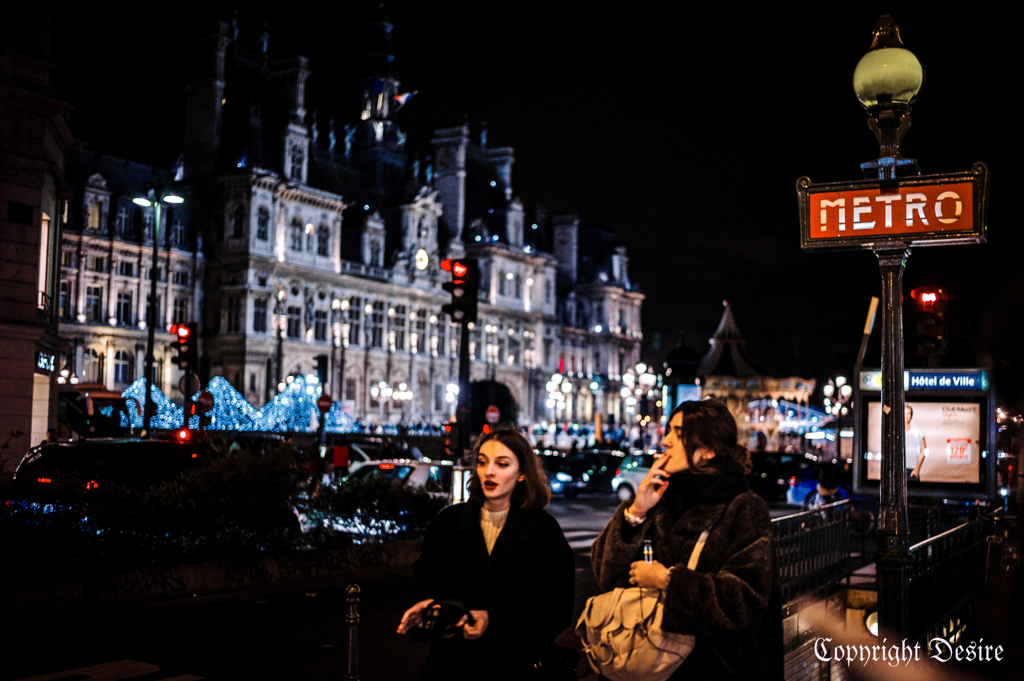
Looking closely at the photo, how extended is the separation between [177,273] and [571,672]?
54.0 metres

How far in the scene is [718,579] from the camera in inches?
145

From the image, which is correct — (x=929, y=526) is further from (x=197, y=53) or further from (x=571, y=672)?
(x=197, y=53)

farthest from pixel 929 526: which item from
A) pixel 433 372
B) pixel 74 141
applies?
pixel 433 372

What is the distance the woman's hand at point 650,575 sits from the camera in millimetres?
3715

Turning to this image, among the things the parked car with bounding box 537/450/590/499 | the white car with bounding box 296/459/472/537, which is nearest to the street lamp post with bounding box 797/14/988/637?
the white car with bounding box 296/459/472/537

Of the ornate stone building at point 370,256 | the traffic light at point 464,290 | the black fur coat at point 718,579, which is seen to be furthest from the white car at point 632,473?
the ornate stone building at point 370,256

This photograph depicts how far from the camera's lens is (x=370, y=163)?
235 ft

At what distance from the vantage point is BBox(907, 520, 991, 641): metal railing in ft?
27.9

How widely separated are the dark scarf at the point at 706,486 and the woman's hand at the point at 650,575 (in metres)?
0.26

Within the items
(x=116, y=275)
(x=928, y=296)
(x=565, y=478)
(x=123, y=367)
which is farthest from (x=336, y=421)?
(x=928, y=296)

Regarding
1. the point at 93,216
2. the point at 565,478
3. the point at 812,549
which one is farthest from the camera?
the point at 93,216

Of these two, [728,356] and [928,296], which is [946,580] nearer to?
[928,296]

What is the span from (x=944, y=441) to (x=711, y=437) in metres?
14.5

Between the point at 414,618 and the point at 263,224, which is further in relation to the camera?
the point at 263,224
